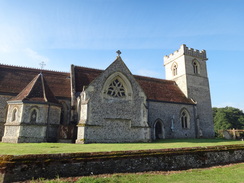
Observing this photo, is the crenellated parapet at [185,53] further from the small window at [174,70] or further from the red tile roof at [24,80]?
the red tile roof at [24,80]

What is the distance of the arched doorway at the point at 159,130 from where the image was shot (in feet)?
76.4

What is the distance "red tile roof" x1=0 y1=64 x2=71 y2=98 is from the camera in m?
19.4

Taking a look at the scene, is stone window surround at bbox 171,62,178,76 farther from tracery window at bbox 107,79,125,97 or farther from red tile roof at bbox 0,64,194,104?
tracery window at bbox 107,79,125,97

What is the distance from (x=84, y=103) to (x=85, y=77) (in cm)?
599

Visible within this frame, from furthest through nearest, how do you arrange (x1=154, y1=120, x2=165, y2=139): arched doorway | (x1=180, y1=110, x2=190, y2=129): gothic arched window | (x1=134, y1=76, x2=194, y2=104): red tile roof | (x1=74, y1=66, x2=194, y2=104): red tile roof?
1. (x1=180, y1=110, x2=190, y2=129): gothic arched window
2. (x1=134, y1=76, x2=194, y2=104): red tile roof
3. (x1=154, y1=120, x2=165, y2=139): arched doorway
4. (x1=74, y1=66, x2=194, y2=104): red tile roof

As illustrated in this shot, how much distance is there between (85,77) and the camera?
22188 mm

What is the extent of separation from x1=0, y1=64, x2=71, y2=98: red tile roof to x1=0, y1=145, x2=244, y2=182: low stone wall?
567 inches

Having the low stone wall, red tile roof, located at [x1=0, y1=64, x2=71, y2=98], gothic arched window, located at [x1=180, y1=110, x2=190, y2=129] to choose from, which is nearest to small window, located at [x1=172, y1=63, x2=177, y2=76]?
gothic arched window, located at [x1=180, y1=110, x2=190, y2=129]

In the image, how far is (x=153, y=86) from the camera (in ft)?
86.7

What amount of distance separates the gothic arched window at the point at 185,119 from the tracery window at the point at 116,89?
35.4 ft

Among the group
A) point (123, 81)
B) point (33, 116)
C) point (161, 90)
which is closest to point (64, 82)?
point (33, 116)

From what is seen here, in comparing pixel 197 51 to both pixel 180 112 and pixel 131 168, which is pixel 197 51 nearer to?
pixel 180 112

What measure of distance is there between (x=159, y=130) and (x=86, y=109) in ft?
36.1

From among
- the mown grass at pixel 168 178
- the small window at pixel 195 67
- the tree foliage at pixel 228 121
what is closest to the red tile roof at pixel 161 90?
the small window at pixel 195 67
